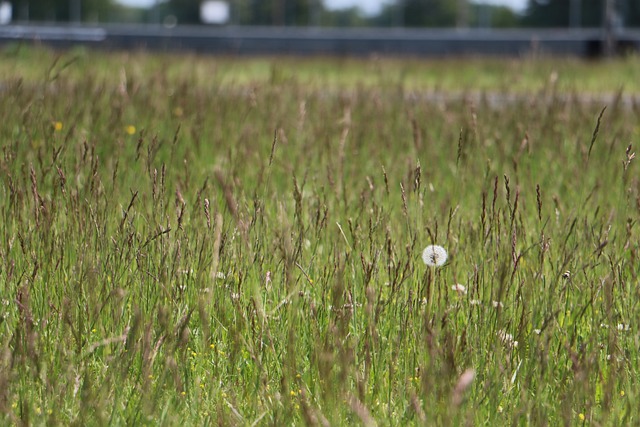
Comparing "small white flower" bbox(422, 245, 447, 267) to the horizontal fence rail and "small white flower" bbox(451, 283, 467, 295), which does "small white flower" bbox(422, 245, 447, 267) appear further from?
the horizontal fence rail

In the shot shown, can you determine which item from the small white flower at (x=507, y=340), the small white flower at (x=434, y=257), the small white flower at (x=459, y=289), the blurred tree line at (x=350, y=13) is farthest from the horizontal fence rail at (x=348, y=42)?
the small white flower at (x=507, y=340)

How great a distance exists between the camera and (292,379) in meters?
1.94

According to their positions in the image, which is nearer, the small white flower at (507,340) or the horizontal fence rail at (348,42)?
the small white flower at (507,340)

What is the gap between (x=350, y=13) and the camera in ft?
92.3

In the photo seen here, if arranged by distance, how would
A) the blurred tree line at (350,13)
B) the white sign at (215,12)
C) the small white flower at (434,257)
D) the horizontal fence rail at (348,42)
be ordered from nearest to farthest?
1. the small white flower at (434,257)
2. the horizontal fence rail at (348,42)
3. the blurred tree line at (350,13)
4. the white sign at (215,12)

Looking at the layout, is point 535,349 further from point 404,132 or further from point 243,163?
point 404,132

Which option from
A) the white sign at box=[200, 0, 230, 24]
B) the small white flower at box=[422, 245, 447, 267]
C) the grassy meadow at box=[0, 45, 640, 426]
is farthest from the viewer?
the white sign at box=[200, 0, 230, 24]

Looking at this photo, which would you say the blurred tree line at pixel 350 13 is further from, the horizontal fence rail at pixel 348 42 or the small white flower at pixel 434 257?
the small white flower at pixel 434 257

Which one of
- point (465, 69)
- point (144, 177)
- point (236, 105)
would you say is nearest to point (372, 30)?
point (465, 69)

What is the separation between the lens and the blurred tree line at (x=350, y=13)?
28.0 metres

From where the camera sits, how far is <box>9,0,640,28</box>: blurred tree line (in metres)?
28.0

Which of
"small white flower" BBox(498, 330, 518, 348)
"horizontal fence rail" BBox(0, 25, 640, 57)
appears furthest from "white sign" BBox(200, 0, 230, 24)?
"small white flower" BBox(498, 330, 518, 348)

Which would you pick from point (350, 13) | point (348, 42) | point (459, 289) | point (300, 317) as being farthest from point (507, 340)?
point (350, 13)

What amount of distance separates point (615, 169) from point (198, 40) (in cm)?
2109
